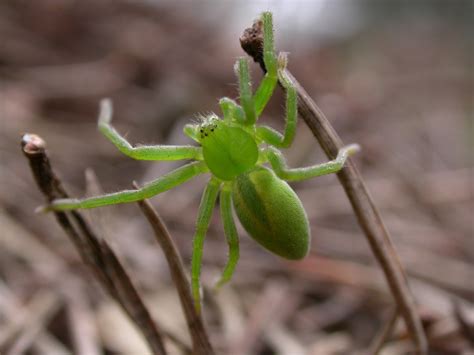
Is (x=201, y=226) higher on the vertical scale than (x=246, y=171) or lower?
lower

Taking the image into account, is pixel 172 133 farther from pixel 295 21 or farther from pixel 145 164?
pixel 295 21

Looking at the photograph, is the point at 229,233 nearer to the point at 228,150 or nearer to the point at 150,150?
the point at 228,150

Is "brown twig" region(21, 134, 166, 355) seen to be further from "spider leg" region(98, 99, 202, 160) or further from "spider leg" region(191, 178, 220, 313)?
"spider leg" region(98, 99, 202, 160)

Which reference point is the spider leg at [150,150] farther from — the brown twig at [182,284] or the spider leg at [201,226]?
the brown twig at [182,284]

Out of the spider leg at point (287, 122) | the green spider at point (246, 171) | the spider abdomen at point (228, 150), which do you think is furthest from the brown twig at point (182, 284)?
the spider leg at point (287, 122)

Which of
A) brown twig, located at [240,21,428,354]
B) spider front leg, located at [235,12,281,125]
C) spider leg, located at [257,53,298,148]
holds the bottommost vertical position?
brown twig, located at [240,21,428,354]

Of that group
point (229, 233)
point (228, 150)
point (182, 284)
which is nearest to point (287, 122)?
point (228, 150)

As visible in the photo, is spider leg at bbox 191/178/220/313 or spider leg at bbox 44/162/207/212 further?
spider leg at bbox 191/178/220/313

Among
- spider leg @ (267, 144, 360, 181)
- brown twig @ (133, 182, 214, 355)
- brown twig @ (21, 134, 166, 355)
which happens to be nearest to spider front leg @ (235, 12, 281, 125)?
spider leg @ (267, 144, 360, 181)
